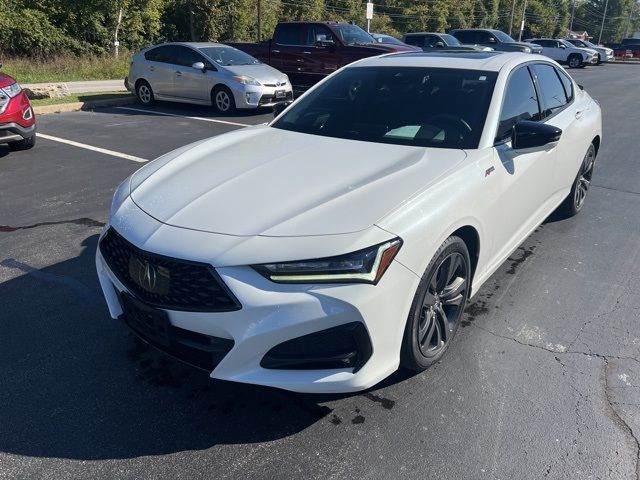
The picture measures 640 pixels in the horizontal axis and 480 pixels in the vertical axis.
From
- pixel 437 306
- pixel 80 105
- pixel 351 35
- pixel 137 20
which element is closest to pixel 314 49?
pixel 351 35

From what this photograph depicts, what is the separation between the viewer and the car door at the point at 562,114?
14.2 ft

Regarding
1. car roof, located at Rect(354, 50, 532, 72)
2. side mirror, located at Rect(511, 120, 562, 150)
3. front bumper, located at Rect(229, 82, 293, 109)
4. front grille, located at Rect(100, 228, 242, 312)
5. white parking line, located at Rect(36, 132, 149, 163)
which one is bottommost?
white parking line, located at Rect(36, 132, 149, 163)

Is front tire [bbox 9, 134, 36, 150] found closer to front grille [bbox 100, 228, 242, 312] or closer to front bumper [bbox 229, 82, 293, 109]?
front bumper [bbox 229, 82, 293, 109]

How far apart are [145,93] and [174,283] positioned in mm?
11610

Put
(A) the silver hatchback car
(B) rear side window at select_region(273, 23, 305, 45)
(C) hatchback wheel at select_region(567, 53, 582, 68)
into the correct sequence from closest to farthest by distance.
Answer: (A) the silver hatchback car
(B) rear side window at select_region(273, 23, 305, 45)
(C) hatchback wheel at select_region(567, 53, 582, 68)

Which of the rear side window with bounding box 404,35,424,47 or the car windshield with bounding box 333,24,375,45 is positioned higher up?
the car windshield with bounding box 333,24,375,45

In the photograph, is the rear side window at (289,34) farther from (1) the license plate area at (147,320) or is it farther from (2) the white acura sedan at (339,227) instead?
(1) the license plate area at (147,320)

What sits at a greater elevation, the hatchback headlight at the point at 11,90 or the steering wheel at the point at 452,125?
the steering wheel at the point at 452,125

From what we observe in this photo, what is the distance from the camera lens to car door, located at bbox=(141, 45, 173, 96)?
12.3 m

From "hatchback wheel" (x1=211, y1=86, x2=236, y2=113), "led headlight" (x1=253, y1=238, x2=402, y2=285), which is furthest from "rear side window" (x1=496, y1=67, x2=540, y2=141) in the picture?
"hatchback wheel" (x1=211, y1=86, x2=236, y2=113)

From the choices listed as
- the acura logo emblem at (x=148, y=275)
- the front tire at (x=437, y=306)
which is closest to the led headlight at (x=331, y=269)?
the front tire at (x=437, y=306)

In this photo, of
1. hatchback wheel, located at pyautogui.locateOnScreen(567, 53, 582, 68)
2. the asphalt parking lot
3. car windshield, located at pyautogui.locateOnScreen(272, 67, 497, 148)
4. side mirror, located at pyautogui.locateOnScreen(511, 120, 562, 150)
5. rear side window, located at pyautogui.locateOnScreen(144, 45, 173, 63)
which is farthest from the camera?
hatchback wheel, located at pyautogui.locateOnScreen(567, 53, 582, 68)

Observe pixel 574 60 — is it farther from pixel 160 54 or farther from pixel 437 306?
pixel 437 306

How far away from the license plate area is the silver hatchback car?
9.06m
